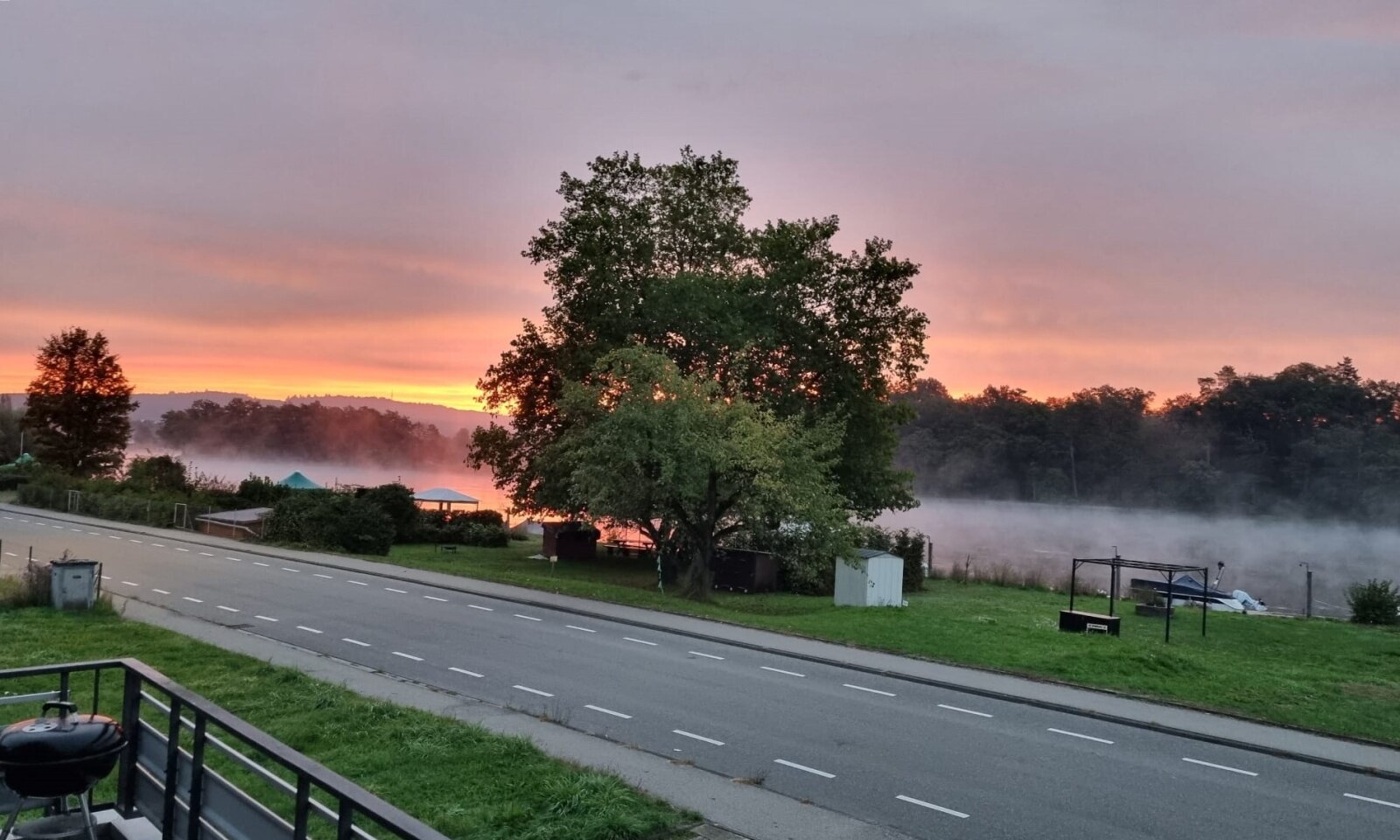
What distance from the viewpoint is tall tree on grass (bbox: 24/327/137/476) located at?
68.1 m

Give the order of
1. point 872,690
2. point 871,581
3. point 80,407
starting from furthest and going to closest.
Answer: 1. point 80,407
2. point 871,581
3. point 872,690

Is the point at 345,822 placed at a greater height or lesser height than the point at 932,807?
greater

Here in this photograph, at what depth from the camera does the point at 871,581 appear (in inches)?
1232

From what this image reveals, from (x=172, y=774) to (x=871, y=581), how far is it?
27.7 m

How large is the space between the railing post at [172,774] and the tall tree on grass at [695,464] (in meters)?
20.0

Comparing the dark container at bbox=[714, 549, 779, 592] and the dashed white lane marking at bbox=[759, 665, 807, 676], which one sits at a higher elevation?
the dashed white lane marking at bbox=[759, 665, 807, 676]

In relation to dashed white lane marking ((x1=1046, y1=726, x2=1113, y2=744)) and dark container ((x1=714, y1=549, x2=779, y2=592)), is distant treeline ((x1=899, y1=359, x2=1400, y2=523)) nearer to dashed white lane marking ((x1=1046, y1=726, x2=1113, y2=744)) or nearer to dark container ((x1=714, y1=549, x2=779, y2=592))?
dark container ((x1=714, y1=549, x2=779, y2=592))

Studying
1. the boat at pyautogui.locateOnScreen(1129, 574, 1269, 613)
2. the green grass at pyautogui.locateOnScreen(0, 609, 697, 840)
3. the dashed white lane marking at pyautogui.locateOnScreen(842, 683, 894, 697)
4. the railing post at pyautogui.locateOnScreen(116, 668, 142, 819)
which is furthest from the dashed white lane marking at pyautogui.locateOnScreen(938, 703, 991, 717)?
the boat at pyautogui.locateOnScreen(1129, 574, 1269, 613)

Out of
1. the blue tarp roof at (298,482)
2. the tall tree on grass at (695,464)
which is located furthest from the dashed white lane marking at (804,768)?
the blue tarp roof at (298,482)

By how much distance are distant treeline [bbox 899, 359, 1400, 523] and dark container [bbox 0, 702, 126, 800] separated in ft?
304

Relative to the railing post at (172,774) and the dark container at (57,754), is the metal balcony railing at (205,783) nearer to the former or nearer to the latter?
the railing post at (172,774)

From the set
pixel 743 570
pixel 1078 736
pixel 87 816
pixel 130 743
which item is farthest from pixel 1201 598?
pixel 87 816

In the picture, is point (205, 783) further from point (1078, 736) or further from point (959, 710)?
point (959, 710)

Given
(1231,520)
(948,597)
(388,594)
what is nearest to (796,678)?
(388,594)
